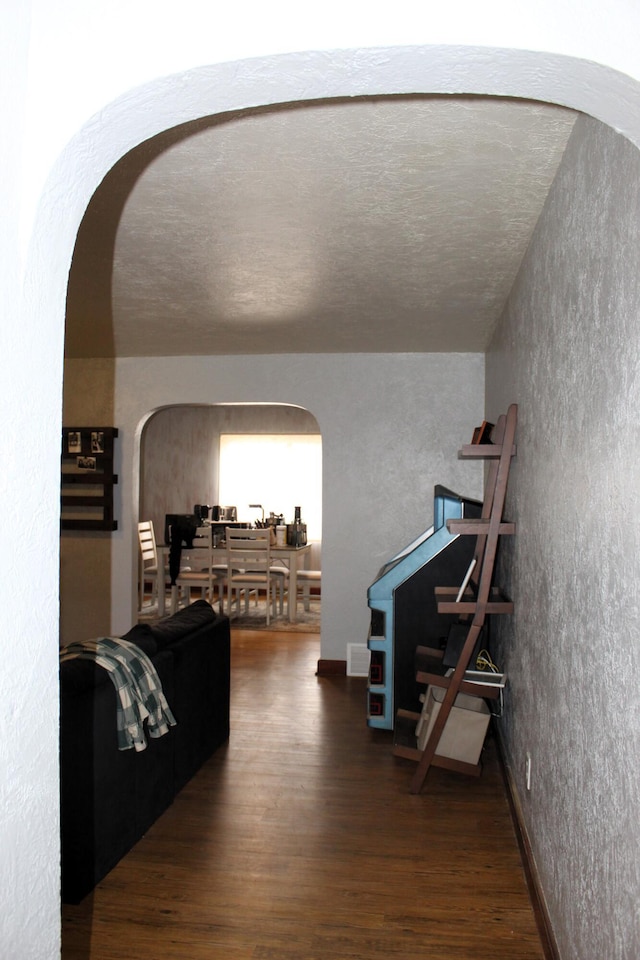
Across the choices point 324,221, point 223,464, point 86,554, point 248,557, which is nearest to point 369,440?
point 248,557

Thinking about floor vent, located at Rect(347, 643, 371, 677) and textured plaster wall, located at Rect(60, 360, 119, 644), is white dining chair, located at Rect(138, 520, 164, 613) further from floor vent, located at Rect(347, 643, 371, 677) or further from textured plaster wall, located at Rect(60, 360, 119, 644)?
floor vent, located at Rect(347, 643, 371, 677)

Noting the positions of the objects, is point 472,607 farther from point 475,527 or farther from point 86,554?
point 86,554

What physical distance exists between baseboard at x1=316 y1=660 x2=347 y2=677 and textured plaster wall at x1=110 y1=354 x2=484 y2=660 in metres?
0.06

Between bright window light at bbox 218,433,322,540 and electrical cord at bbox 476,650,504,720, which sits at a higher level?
bright window light at bbox 218,433,322,540

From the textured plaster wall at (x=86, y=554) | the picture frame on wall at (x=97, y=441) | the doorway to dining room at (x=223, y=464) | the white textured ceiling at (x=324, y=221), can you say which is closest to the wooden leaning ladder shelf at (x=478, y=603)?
the white textured ceiling at (x=324, y=221)

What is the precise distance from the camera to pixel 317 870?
2984 mm

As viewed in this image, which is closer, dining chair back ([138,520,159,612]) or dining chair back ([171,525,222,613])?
dining chair back ([171,525,222,613])

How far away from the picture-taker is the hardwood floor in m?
2.50

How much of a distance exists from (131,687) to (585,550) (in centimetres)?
189

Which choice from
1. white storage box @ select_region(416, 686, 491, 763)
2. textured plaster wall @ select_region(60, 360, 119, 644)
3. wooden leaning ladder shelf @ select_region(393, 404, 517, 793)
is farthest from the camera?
textured plaster wall @ select_region(60, 360, 119, 644)

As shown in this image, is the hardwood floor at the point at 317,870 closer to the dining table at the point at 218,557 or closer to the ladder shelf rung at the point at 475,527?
the ladder shelf rung at the point at 475,527

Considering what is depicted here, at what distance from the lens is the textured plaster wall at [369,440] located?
611cm

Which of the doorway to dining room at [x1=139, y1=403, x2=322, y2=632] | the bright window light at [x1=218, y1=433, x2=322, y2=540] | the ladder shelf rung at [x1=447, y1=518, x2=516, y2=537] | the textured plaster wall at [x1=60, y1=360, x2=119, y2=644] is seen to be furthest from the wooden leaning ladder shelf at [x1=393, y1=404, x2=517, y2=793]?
the doorway to dining room at [x1=139, y1=403, x2=322, y2=632]

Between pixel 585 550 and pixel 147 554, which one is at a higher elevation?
pixel 585 550
